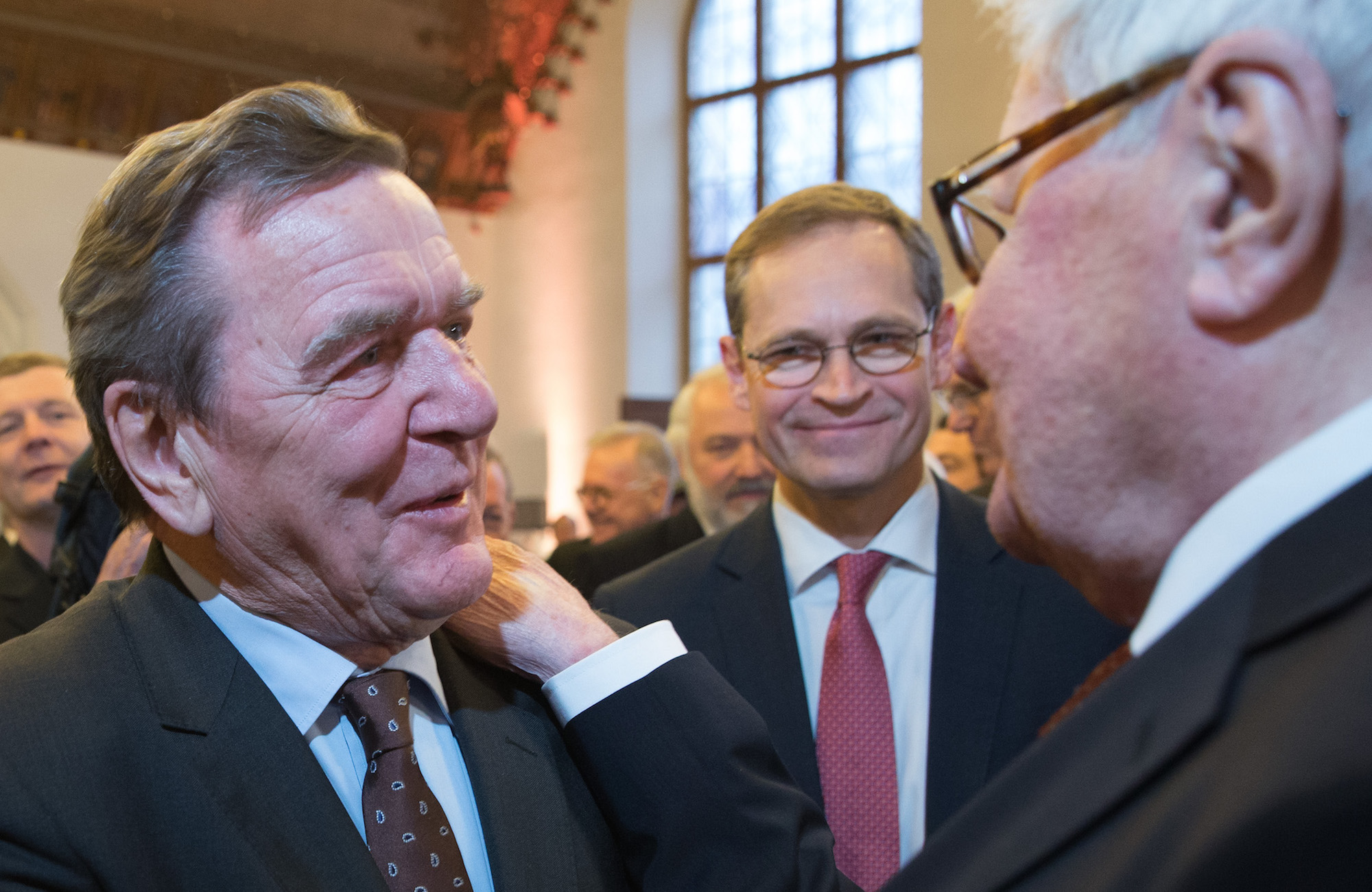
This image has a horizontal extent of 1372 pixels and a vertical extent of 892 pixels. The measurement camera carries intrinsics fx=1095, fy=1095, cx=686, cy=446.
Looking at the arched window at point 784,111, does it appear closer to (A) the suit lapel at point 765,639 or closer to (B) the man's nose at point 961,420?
(B) the man's nose at point 961,420

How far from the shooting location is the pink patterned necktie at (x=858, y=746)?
6.72ft

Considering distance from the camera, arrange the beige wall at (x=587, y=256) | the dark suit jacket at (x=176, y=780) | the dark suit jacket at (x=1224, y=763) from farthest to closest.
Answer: the beige wall at (x=587, y=256)
the dark suit jacket at (x=176, y=780)
the dark suit jacket at (x=1224, y=763)

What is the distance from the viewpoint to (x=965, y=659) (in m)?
2.20

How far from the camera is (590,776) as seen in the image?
1578 millimetres

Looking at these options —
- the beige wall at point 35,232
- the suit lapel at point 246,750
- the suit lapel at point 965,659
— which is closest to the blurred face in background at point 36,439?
the suit lapel at point 246,750

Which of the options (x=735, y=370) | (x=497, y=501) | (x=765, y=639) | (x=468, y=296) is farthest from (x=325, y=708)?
(x=497, y=501)

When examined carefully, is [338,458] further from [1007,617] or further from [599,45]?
[599,45]

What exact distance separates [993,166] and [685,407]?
16.3 feet

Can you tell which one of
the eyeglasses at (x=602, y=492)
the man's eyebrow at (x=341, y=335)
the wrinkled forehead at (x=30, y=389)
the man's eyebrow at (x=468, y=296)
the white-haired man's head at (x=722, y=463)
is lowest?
the eyeglasses at (x=602, y=492)

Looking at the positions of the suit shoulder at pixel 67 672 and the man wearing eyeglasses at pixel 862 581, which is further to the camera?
the man wearing eyeglasses at pixel 862 581

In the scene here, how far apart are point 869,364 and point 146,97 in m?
10.3

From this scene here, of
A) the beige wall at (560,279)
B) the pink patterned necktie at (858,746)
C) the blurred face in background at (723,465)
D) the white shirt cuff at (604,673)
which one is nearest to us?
the white shirt cuff at (604,673)

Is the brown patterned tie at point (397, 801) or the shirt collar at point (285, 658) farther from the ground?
the shirt collar at point (285, 658)

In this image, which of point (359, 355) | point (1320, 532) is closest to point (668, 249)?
point (359, 355)
